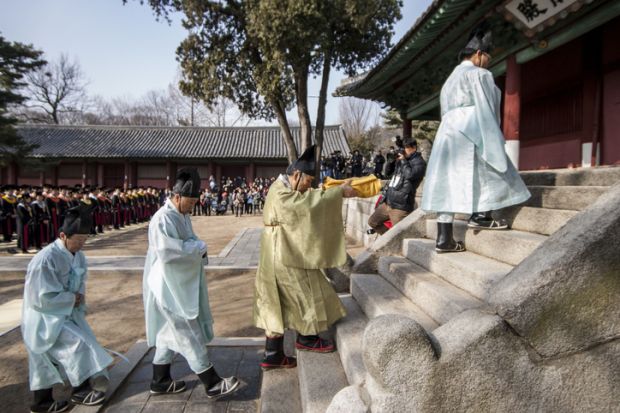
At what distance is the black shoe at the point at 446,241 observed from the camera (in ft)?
12.1

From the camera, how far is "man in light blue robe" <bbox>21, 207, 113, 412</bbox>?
3.21m

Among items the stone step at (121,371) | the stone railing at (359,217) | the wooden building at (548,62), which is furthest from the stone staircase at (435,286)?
the stone railing at (359,217)

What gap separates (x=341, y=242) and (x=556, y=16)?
5096 millimetres

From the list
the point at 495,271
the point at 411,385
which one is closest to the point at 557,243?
the point at 495,271

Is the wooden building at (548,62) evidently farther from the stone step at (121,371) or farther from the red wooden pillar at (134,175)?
the red wooden pillar at (134,175)

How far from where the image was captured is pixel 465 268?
10.2 feet

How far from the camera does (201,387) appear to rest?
355cm

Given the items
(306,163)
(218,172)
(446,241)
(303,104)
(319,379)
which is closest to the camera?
(319,379)

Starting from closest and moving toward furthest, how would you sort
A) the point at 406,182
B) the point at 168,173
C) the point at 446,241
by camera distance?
the point at 446,241, the point at 406,182, the point at 168,173

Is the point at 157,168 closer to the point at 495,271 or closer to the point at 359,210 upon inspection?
the point at 359,210

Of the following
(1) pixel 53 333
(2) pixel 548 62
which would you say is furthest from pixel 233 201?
(1) pixel 53 333

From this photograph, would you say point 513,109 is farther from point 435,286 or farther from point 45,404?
point 45,404

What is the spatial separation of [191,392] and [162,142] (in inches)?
1236

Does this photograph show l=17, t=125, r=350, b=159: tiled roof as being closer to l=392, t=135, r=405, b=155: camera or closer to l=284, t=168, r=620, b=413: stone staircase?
l=392, t=135, r=405, b=155: camera
